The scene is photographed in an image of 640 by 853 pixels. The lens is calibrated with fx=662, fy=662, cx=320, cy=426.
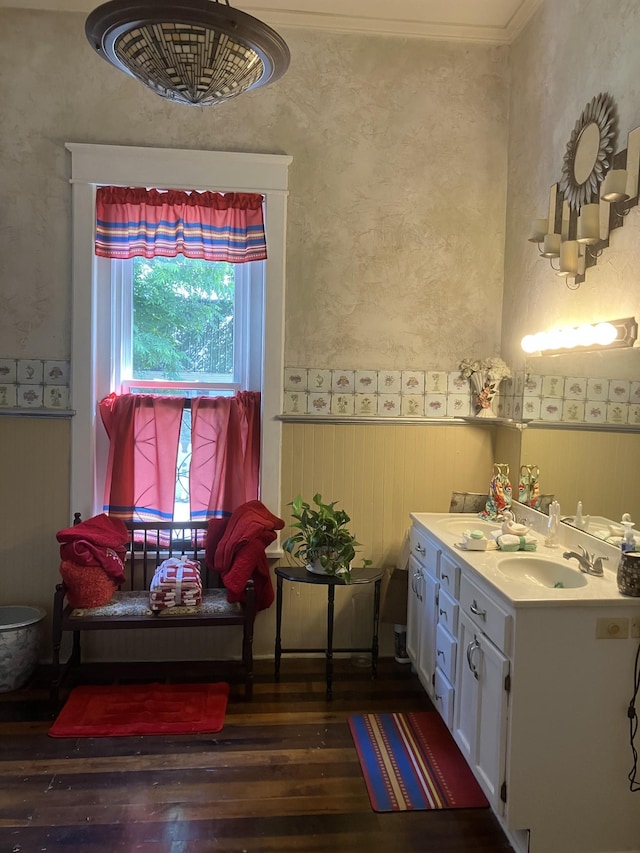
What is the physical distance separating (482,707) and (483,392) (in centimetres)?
165

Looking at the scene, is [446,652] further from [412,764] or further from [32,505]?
[32,505]

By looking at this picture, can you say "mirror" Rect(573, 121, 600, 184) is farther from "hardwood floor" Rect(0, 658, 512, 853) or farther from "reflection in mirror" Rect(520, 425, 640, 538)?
"hardwood floor" Rect(0, 658, 512, 853)

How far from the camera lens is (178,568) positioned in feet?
10.2

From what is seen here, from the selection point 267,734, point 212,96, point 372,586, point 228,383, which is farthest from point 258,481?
point 212,96

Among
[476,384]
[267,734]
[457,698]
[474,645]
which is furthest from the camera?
[476,384]

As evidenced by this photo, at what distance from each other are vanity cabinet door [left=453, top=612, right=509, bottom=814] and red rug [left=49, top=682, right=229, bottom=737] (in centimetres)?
106

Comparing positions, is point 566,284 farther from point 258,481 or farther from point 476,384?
point 258,481

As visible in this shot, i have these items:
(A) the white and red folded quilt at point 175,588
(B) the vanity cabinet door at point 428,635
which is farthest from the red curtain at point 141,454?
(B) the vanity cabinet door at point 428,635

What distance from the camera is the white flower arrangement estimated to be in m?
3.38

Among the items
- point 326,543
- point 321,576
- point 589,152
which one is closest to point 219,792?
point 321,576

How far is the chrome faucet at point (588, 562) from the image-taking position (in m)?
2.29

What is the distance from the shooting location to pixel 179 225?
3.29 m

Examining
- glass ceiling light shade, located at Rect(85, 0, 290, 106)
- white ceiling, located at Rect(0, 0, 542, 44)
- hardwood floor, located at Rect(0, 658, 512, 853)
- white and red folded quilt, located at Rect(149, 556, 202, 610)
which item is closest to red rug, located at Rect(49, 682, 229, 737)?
hardwood floor, located at Rect(0, 658, 512, 853)

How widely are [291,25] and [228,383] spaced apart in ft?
5.93
